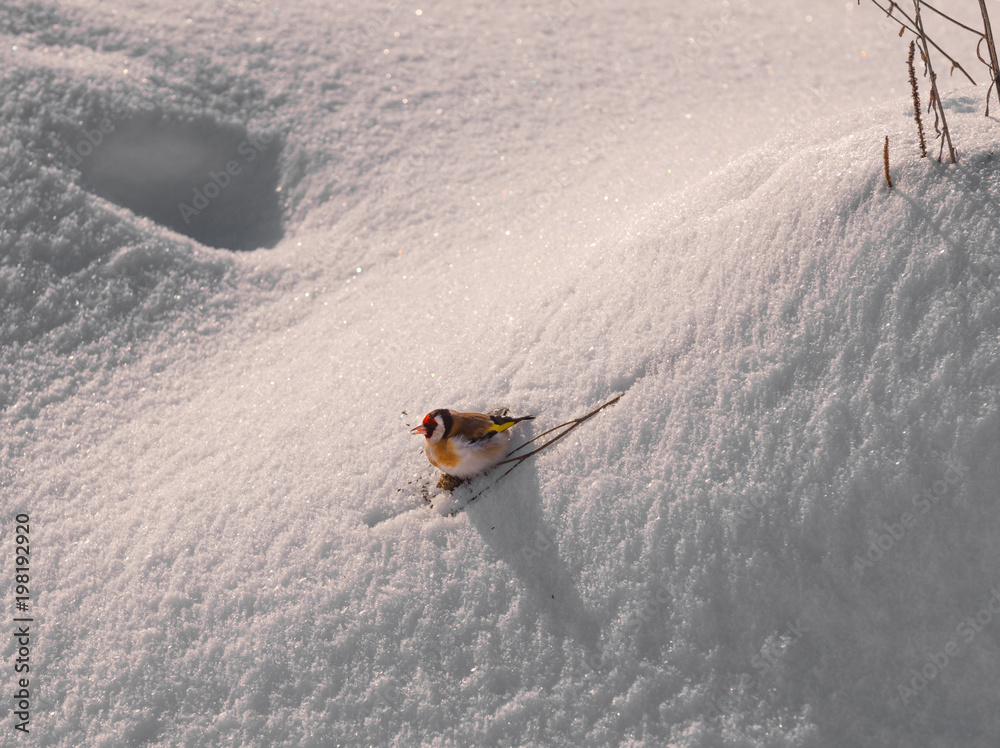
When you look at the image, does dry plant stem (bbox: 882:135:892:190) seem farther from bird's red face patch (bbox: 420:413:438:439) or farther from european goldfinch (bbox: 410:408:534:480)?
bird's red face patch (bbox: 420:413:438:439)

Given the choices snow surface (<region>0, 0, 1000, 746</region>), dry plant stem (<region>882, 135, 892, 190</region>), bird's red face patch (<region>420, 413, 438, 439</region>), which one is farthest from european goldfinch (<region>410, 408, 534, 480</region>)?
dry plant stem (<region>882, 135, 892, 190</region>)

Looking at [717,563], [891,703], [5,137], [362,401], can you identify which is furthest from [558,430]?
[5,137]

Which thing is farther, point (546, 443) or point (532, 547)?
point (546, 443)

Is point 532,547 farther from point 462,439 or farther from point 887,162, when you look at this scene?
point 887,162

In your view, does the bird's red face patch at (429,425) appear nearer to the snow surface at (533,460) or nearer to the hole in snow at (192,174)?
the snow surface at (533,460)

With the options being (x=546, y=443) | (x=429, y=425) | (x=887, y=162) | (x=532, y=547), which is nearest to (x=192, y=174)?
(x=429, y=425)

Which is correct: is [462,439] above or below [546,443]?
above

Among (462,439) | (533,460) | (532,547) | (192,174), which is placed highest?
(192,174)
